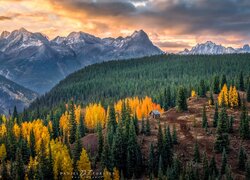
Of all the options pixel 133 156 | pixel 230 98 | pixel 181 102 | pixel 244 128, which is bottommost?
pixel 133 156

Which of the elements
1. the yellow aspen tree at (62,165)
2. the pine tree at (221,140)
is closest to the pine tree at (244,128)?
the pine tree at (221,140)

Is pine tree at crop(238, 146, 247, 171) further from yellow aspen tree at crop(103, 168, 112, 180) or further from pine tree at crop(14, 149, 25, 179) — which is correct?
pine tree at crop(14, 149, 25, 179)

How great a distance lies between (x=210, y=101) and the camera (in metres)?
189

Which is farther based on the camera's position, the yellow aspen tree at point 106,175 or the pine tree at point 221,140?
the pine tree at point 221,140

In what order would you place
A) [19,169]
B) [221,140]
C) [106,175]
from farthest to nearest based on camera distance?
[221,140] → [19,169] → [106,175]

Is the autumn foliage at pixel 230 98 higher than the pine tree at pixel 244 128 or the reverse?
higher

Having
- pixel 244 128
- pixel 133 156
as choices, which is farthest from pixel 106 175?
pixel 244 128

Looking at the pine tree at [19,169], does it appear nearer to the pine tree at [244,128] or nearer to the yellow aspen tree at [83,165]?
the yellow aspen tree at [83,165]

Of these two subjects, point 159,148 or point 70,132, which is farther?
point 70,132

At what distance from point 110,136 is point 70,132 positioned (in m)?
37.9

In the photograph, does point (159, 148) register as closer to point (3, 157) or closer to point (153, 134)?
point (153, 134)

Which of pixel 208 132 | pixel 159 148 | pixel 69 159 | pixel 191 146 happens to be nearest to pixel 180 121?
pixel 208 132

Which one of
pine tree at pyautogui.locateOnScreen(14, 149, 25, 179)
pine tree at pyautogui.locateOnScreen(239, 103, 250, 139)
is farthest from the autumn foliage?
pine tree at pyautogui.locateOnScreen(14, 149, 25, 179)

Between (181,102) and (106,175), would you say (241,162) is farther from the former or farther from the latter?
(181,102)
